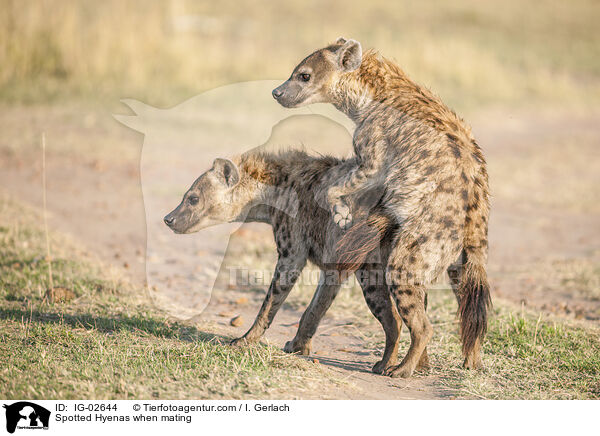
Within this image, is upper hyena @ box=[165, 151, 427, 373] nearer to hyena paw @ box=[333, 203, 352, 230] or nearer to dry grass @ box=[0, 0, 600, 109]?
hyena paw @ box=[333, 203, 352, 230]

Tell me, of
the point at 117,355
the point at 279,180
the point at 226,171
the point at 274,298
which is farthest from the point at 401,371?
the point at 226,171

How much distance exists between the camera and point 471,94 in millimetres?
14594

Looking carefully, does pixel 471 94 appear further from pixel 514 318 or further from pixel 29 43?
pixel 514 318

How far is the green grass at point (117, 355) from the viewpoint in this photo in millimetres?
3666

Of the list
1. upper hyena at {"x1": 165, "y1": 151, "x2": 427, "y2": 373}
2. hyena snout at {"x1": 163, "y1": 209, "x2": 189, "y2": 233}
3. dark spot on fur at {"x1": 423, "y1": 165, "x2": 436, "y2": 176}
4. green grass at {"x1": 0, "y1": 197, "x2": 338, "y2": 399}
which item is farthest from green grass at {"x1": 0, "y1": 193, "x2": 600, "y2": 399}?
dark spot on fur at {"x1": 423, "y1": 165, "x2": 436, "y2": 176}

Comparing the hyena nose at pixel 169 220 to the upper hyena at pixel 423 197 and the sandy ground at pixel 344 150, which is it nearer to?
the sandy ground at pixel 344 150

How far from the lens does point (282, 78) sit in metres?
13.5

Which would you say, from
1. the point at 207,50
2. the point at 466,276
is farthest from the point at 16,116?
the point at 466,276

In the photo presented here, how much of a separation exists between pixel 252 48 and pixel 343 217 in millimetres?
11279

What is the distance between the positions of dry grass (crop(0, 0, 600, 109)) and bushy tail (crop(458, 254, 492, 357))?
863cm

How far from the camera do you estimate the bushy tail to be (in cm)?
404
